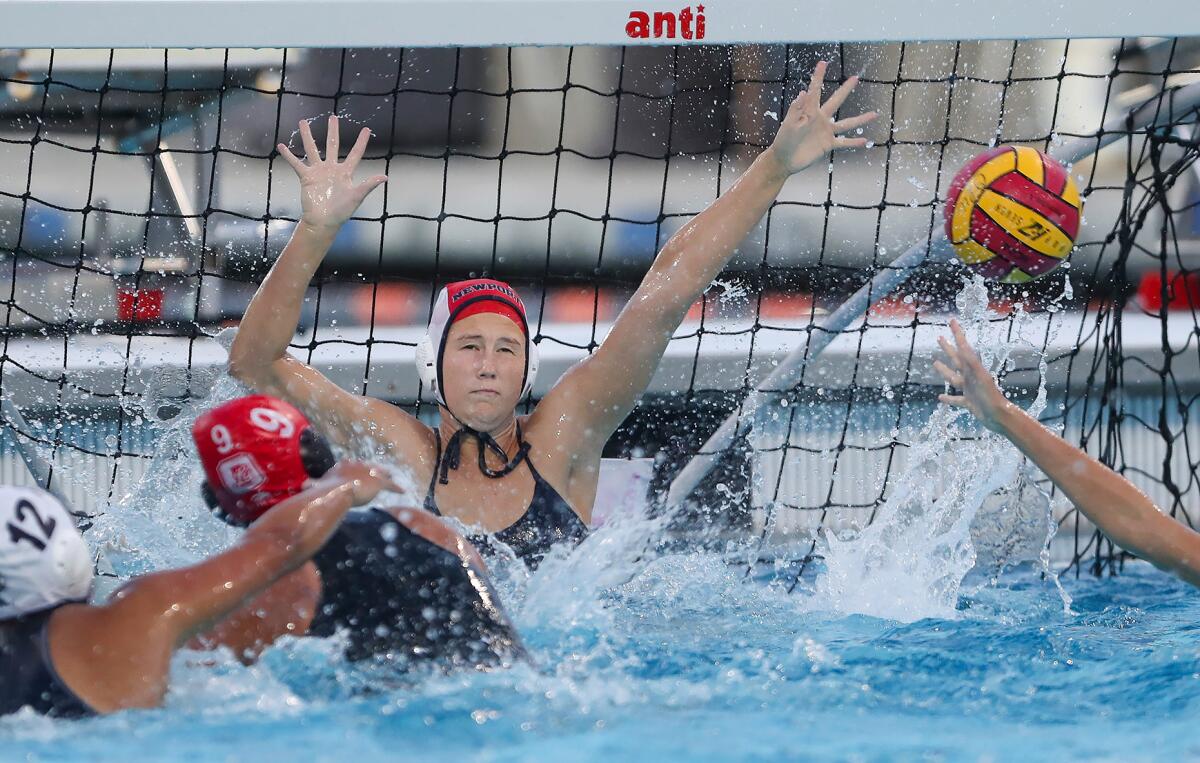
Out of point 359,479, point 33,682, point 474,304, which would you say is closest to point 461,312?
→ point 474,304

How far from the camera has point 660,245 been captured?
24.8 feet

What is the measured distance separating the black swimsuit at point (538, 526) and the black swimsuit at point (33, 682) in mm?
1138

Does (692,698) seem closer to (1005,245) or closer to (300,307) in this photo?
(300,307)

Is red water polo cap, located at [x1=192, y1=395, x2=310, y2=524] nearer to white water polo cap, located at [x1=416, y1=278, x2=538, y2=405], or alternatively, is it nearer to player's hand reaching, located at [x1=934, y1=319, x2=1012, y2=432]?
white water polo cap, located at [x1=416, y1=278, x2=538, y2=405]

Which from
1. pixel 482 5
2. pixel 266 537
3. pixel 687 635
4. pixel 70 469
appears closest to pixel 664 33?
pixel 482 5

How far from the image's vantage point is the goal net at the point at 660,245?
4359mm

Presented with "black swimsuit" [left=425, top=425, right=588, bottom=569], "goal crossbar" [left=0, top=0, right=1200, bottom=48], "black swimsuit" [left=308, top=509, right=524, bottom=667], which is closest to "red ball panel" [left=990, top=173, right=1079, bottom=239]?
"goal crossbar" [left=0, top=0, right=1200, bottom=48]

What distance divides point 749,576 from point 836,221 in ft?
15.1

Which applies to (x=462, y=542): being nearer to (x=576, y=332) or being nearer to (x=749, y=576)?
(x=749, y=576)

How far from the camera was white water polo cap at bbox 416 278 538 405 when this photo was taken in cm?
324

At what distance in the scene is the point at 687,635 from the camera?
3344mm

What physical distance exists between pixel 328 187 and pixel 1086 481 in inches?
73.3

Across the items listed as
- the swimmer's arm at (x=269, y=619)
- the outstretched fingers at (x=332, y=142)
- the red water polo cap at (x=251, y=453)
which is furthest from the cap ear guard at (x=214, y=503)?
the outstretched fingers at (x=332, y=142)

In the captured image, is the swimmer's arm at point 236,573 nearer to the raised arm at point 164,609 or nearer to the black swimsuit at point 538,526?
the raised arm at point 164,609
